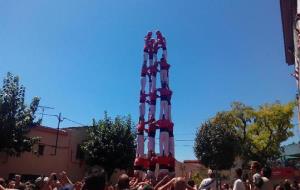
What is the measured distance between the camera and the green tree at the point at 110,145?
33.0m

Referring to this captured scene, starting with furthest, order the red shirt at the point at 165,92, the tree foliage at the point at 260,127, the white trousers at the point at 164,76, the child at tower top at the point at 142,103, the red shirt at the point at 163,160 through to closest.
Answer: the tree foliage at the point at 260,127, the child at tower top at the point at 142,103, the white trousers at the point at 164,76, the red shirt at the point at 165,92, the red shirt at the point at 163,160

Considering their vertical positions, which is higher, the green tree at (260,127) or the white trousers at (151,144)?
the green tree at (260,127)

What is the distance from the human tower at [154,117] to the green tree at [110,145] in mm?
10879

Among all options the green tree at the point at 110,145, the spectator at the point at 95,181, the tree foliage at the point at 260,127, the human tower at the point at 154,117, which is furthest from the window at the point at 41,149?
the spectator at the point at 95,181

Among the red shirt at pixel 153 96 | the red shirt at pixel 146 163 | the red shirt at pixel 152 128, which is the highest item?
the red shirt at pixel 153 96

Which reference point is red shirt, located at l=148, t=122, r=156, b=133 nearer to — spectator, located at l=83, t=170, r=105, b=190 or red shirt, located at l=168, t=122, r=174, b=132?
red shirt, located at l=168, t=122, r=174, b=132

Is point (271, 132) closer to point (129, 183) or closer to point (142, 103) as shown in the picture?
point (142, 103)

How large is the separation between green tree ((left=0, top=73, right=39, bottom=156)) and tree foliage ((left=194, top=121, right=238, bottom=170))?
1641 cm

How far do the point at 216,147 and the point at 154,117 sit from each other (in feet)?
49.2

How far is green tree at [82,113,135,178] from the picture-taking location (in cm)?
3300

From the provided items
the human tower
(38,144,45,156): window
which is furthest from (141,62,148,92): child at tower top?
(38,144,45,156): window

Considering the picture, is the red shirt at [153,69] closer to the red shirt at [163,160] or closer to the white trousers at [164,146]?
the white trousers at [164,146]

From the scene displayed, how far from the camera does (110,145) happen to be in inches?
1308

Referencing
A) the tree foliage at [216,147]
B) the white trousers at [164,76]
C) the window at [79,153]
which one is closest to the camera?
the white trousers at [164,76]
